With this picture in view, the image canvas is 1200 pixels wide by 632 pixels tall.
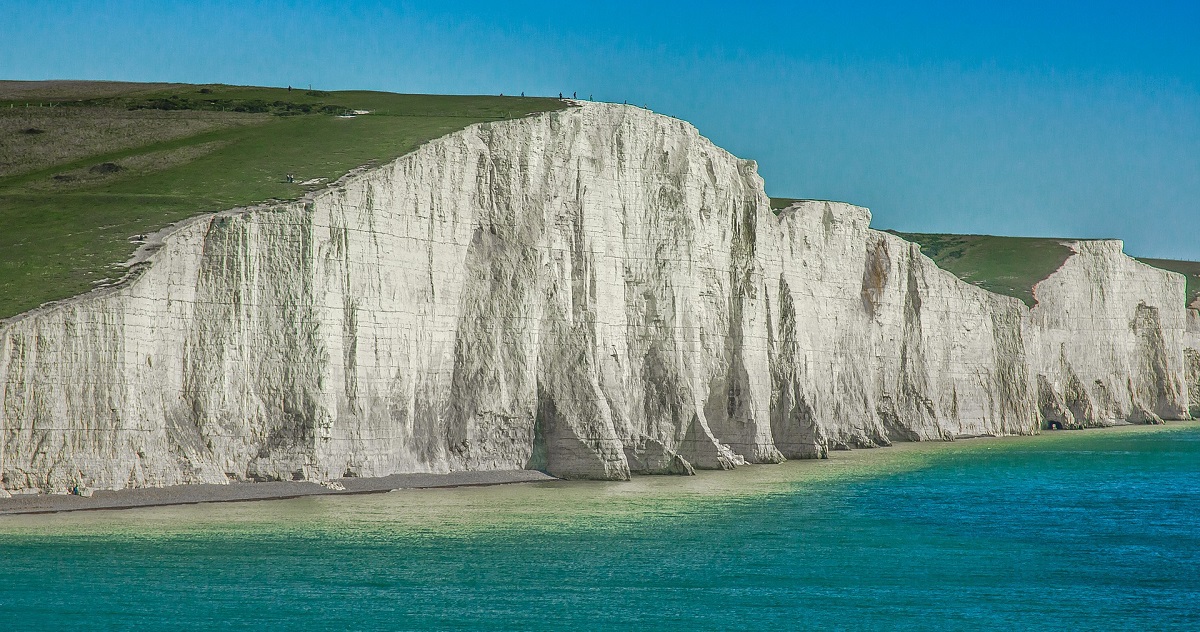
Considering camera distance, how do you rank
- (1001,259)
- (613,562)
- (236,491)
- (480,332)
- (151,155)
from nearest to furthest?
(613,562)
(236,491)
(480,332)
(151,155)
(1001,259)

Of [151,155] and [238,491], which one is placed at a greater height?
[151,155]

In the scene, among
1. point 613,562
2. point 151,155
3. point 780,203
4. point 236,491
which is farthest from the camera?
point 780,203

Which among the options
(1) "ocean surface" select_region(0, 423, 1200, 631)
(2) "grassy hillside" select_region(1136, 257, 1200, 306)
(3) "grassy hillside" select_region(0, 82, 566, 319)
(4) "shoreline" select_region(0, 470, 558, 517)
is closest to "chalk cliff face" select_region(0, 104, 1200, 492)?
(4) "shoreline" select_region(0, 470, 558, 517)

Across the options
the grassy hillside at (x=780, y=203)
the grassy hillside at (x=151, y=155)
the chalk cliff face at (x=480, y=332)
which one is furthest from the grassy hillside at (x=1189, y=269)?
the grassy hillside at (x=151, y=155)

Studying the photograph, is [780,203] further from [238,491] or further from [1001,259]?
[238,491]

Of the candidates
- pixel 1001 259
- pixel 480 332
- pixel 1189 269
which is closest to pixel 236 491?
pixel 480 332

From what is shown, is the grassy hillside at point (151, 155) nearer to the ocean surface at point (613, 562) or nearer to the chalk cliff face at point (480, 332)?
the chalk cliff face at point (480, 332)

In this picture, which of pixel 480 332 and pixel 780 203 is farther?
pixel 780 203
